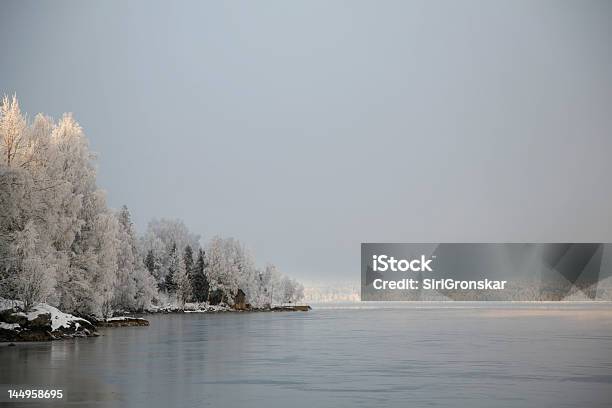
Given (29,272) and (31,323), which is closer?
(29,272)

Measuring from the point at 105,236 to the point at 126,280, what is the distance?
33.4 meters

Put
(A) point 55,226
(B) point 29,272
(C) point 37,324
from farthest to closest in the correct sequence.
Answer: (A) point 55,226 → (C) point 37,324 → (B) point 29,272

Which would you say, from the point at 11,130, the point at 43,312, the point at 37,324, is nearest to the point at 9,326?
the point at 37,324

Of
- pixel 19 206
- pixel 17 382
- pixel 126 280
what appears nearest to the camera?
pixel 17 382

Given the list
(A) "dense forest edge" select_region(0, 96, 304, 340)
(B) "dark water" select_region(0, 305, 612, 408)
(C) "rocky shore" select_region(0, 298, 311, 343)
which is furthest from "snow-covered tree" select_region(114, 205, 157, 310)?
(B) "dark water" select_region(0, 305, 612, 408)

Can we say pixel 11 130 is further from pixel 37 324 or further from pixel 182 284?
pixel 182 284

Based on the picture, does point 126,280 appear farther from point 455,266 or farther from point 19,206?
point 455,266

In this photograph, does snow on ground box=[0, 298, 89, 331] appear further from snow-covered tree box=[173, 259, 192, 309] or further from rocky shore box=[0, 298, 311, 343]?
snow-covered tree box=[173, 259, 192, 309]

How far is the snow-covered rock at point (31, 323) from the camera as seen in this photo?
46.4 metres

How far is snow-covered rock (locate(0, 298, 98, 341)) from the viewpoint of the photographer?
152 ft

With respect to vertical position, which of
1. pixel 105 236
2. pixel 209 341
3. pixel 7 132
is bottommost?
pixel 209 341

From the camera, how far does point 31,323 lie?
47781 mm

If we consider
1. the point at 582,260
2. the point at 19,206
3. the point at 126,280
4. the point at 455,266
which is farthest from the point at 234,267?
the point at 19,206

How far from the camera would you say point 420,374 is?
97.2 ft
